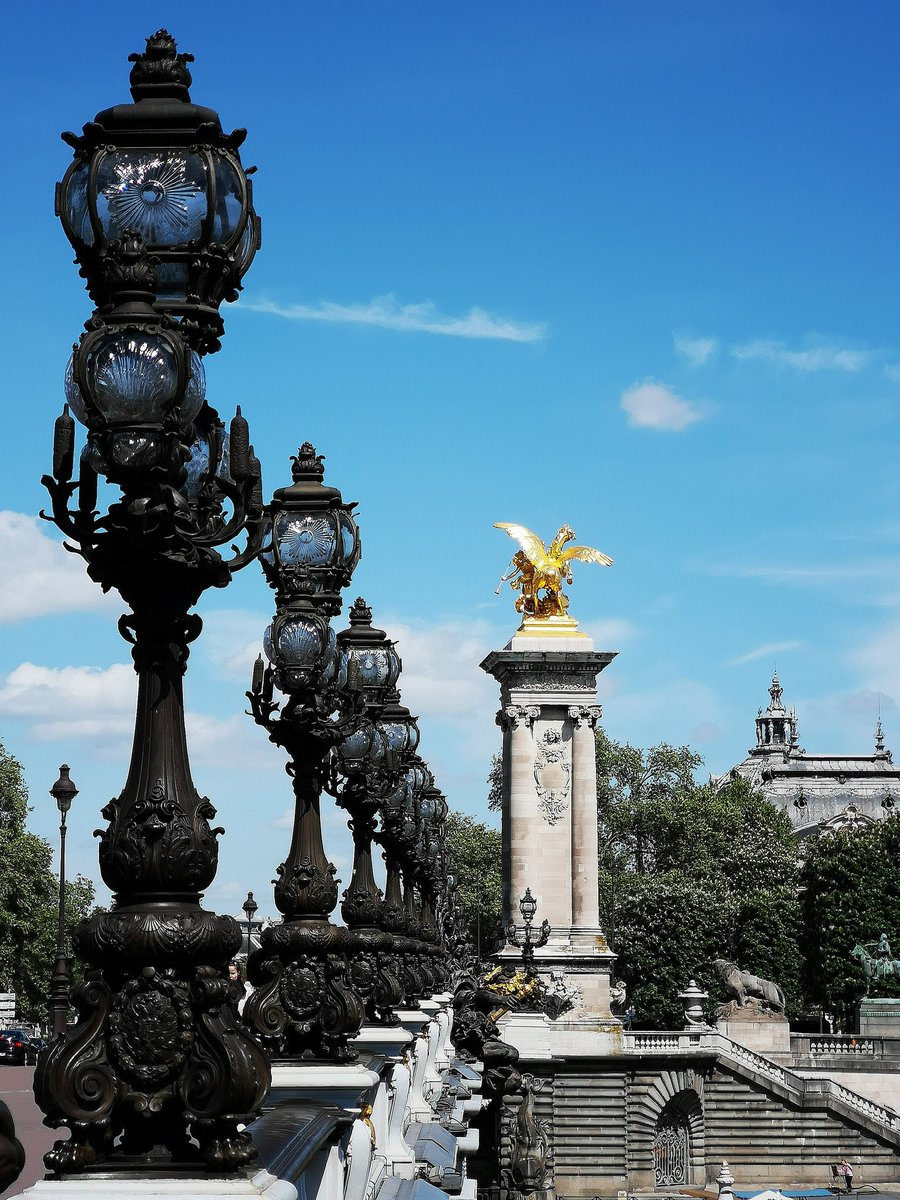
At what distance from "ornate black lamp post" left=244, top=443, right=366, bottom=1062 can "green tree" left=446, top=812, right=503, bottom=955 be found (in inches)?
3578

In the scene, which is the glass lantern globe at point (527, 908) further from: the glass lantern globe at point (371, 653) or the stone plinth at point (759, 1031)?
the glass lantern globe at point (371, 653)

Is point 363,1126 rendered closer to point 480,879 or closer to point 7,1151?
point 7,1151

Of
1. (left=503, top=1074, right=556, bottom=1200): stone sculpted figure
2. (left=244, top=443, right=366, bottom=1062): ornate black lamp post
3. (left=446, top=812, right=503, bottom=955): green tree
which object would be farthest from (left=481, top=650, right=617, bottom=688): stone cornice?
(left=244, top=443, right=366, bottom=1062): ornate black lamp post

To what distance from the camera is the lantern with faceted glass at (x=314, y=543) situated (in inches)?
477

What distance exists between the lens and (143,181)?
7336mm

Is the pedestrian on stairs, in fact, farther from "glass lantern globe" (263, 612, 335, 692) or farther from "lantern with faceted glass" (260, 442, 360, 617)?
"glass lantern globe" (263, 612, 335, 692)

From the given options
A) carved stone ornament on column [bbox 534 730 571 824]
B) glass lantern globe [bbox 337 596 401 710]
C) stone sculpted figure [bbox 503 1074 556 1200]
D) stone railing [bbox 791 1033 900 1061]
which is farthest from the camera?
carved stone ornament on column [bbox 534 730 571 824]

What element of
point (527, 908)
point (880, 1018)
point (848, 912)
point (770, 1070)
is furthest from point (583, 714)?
point (848, 912)

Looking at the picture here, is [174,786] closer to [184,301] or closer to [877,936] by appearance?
[184,301]

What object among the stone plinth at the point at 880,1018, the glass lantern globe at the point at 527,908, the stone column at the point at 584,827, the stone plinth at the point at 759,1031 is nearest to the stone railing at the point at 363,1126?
the glass lantern globe at the point at 527,908

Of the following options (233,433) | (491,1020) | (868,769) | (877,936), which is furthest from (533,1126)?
(868,769)

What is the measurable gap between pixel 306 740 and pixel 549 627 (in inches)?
2123

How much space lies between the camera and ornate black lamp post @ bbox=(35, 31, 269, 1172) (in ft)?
21.0

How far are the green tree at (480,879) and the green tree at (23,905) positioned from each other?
113 feet
